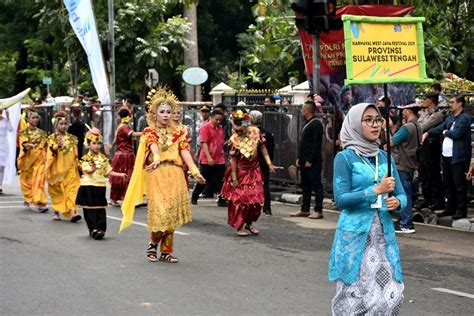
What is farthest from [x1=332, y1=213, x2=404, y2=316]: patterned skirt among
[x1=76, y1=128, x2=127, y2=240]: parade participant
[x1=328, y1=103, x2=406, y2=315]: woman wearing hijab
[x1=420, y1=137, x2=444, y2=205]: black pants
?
[x1=420, y1=137, x2=444, y2=205]: black pants

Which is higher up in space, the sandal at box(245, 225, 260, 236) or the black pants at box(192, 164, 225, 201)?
the black pants at box(192, 164, 225, 201)

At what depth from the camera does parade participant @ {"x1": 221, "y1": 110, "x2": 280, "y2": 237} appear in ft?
44.5

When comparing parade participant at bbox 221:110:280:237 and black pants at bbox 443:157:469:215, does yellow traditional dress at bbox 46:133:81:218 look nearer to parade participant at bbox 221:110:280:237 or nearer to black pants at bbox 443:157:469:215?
parade participant at bbox 221:110:280:237

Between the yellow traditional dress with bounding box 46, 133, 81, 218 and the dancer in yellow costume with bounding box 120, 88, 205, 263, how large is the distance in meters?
4.22

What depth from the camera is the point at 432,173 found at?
52.3 feet

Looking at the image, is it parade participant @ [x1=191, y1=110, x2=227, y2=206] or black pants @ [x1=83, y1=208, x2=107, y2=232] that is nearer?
black pants @ [x1=83, y1=208, x2=107, y2=232]

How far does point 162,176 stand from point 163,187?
0.12 metres

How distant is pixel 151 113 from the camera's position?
11.5 m

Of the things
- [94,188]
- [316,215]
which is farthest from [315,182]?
[94,188]

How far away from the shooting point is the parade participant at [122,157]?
17.5 metres

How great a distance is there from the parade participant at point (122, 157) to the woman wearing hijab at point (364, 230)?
36.6ft

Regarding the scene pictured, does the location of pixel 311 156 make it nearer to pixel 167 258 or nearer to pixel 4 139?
pixel 167 258

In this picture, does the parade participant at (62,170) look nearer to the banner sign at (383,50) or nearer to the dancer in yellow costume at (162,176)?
the dancer in yellow costume at (162,176)

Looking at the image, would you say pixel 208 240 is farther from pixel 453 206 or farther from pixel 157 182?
pixel 453 206
